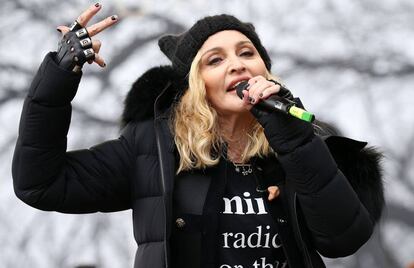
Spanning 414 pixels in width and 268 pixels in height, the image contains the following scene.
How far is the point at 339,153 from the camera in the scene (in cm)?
174

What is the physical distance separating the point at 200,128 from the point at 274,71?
173cm

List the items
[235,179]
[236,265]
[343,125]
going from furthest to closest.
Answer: [343,125] → [235,179] → [236,265]

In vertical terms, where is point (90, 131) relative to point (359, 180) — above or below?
above

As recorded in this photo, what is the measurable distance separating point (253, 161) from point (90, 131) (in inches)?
72.2

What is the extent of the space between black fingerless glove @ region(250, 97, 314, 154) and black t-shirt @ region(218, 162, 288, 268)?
20cm

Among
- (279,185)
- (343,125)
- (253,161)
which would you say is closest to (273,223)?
(279,185)

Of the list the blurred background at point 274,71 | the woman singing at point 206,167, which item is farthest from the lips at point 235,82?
the blurred background at point 274,71

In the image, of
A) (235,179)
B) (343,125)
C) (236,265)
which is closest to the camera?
(236,265)

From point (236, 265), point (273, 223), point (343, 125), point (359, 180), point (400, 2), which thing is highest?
point (400, 2)

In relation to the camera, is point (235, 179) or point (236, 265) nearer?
point (236, 265)

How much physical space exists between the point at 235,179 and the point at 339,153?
0.92ft

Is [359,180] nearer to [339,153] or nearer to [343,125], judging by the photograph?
[339,153]

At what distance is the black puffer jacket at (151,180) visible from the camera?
5.00 ft

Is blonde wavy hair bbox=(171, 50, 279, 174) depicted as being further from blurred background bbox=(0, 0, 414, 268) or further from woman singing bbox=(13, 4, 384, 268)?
blurred background bbox=(0, 0, 414, 268)
